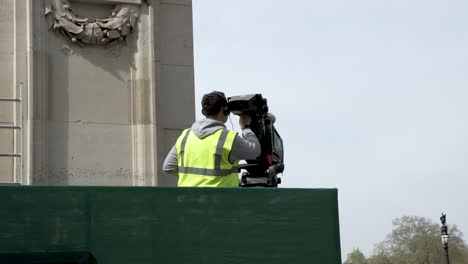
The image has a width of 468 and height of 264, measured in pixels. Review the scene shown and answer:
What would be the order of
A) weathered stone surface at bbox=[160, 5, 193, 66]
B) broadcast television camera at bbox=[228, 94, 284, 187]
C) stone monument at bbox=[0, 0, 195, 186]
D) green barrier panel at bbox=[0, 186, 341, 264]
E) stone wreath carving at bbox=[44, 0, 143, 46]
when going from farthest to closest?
weathered stone surface at bbox=[160, 5, 193, 66], stone wreath carving at bbox=[44, 0, 143, 46], stone monument at bbox=[0, 0, 195, 186], broadcast television camera at bbox=[228, 94, 284, 187], green barrier panel at bbox=[0, 186, 341, 264]

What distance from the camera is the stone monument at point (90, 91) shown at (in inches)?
398

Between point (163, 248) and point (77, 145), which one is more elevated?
point (77, 145)

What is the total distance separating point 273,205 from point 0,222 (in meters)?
1.35

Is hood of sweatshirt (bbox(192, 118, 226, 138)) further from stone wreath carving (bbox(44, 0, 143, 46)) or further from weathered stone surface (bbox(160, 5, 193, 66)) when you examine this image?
weathered stone surface (bbox(160, 5, 193, 66))

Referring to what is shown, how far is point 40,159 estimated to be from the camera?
33.2ft

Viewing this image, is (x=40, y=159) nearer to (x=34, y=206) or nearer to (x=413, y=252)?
(x=34, y=206)

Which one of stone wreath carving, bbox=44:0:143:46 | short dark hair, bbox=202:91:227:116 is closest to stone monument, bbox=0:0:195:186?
stone wreath carving, bbox=44:0:143:46

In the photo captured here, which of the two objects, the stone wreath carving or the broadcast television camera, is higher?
the stone wreath carving

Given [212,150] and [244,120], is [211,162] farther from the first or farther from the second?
[244,120]

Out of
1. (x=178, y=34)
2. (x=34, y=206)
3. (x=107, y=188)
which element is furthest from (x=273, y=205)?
(x=178, y=34)

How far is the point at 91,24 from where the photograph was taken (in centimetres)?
1061

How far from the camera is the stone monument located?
1011 cm

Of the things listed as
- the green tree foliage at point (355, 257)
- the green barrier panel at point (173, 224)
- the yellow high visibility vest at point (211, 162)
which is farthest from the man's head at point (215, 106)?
the green tree foliage at point (355, 257)

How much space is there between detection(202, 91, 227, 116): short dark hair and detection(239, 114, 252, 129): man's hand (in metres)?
0.26
